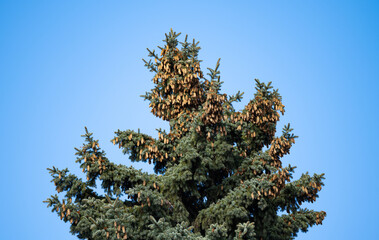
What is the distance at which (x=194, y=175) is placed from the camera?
11367mm

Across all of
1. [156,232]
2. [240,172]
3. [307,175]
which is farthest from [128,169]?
[307,175]

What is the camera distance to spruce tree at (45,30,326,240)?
10281 millimetres

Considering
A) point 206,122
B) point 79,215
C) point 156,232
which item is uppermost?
point 206,122

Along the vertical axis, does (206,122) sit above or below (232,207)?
above

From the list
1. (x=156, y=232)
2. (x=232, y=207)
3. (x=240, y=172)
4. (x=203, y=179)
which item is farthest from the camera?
(x=240, y=172)

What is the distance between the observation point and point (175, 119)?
13.1 m

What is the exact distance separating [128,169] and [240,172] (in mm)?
2864

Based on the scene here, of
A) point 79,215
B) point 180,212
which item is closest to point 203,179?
point 180,212

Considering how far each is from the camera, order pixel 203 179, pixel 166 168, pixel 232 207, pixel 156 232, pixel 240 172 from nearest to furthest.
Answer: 1. pixel 156 232
2. pixel 232 207
3. pixel 203 179
4. pixel 240 172
5. pixel 166 168

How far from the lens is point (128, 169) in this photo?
11523 mm

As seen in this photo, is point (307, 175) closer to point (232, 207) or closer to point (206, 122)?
point (232, 207)

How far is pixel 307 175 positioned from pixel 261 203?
1459mm

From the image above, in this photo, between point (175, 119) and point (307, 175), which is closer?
point (307, 175)

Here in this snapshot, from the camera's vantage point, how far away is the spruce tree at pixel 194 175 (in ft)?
33.7
